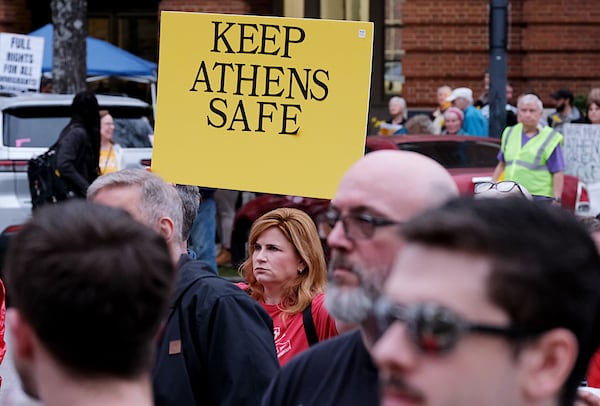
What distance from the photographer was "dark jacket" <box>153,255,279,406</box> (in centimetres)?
356

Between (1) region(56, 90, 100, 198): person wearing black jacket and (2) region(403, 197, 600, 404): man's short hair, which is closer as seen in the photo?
(2) region(403, 197, 600, 404): man's short hair

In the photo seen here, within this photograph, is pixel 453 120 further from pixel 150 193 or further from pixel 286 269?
pixel 150 193

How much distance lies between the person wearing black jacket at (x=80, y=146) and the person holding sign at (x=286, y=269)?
190 inches

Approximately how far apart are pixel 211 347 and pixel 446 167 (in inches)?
309

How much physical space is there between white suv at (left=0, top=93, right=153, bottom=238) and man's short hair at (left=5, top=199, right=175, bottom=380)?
8.86 m

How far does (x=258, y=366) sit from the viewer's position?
3.66 meters

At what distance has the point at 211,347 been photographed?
11.9 ft

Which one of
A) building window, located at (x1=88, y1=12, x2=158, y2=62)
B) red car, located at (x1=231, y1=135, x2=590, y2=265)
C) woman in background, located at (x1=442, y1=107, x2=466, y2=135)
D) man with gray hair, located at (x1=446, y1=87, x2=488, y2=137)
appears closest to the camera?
red car, located at (x1=231, y1=135, x2=590, y2=265)

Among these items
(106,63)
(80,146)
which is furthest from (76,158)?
(106,63)

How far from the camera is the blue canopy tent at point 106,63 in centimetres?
1827

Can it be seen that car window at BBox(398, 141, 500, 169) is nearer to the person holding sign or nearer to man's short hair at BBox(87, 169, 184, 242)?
the person holding sign

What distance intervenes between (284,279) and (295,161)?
54cm

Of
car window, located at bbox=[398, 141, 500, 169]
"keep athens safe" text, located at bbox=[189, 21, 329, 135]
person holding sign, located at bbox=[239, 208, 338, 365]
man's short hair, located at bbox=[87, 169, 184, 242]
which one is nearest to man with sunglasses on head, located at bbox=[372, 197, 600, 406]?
man's short hair, located at bbox=[87, 169, 184, 242]

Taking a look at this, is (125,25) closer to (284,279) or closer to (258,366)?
(284,279)
